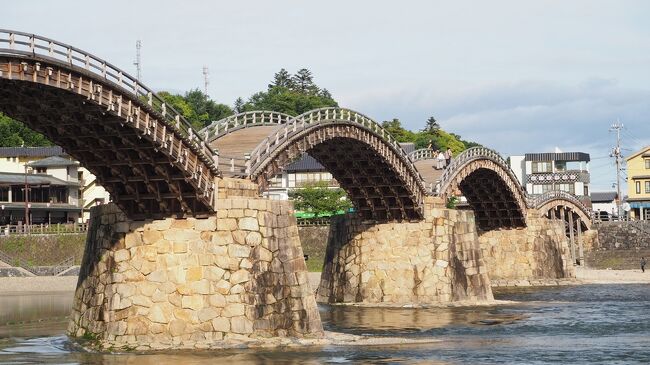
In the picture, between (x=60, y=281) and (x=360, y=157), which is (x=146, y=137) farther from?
(x=60, y=281)

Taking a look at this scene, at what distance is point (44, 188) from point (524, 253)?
5304 centimetres

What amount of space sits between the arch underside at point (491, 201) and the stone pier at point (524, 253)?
2.83 feet

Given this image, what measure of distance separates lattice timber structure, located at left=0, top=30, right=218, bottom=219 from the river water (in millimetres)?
6778

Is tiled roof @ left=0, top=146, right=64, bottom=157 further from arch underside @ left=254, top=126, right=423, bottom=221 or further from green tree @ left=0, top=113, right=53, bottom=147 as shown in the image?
arch underside @ left=254, top=126, right=423, bottom=221

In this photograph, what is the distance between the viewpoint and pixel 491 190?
9025cm

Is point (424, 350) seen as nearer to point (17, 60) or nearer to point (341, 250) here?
point (17, 60)

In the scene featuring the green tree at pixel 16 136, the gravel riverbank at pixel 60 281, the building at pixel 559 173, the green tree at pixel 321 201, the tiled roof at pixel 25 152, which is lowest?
the gravel riverbank at pixel 60 281

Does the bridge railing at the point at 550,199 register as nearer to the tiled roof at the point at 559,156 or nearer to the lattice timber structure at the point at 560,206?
the lattice timber structure at the point at 560,206

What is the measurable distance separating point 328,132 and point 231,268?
54.0 feet

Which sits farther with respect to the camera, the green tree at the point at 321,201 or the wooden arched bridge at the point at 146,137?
the green tree at the point at 321,201

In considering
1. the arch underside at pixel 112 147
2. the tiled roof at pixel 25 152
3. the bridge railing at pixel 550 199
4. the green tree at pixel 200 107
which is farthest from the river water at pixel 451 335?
the green tree at pixel 200 107

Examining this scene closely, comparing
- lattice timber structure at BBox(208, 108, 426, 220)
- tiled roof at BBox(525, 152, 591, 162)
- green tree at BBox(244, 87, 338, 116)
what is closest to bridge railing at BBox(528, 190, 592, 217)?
tiled roof at BBox(525, 152, 591, 162)

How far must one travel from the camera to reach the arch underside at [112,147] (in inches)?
1465

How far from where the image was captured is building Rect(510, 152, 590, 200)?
145625mm
